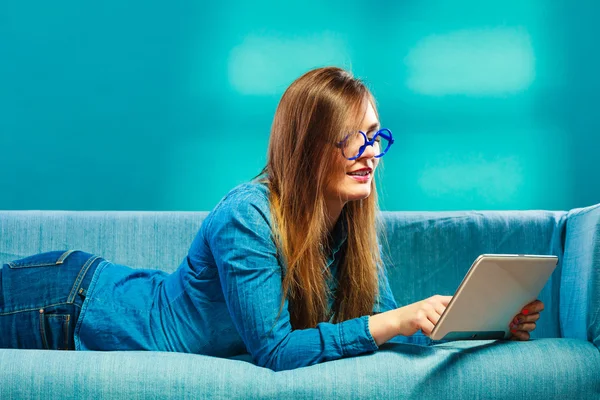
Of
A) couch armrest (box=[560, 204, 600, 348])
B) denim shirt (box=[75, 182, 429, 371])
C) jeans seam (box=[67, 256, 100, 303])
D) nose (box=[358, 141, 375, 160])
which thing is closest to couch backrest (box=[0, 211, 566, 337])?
couch armrest (box=[560, 204, 600, 348])

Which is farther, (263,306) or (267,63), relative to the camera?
(267,63)

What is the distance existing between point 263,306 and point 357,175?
15.3 inches

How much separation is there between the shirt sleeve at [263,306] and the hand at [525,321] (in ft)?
1.10

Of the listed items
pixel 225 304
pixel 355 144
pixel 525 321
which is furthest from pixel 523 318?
pixel 225 304

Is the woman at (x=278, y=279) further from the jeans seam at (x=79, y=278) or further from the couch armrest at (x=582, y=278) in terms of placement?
the couch armrest at (x=582, y=278)

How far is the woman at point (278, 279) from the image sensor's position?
4.88ft

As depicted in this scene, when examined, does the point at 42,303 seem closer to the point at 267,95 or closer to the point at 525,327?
the point at 525,327

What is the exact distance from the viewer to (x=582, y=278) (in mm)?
1859

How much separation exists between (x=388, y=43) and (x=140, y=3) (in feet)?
3.29

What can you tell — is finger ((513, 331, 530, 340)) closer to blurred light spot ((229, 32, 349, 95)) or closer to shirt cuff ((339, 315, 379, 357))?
shirt cuff ((339, 315, 379, 357))

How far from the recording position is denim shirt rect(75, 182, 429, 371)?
1481mm

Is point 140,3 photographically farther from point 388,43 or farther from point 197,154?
point 388,43

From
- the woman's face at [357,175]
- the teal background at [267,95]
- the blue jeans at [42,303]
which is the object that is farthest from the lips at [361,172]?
the teal background at [267,95]

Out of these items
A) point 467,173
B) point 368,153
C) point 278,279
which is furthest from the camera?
point 467,173
